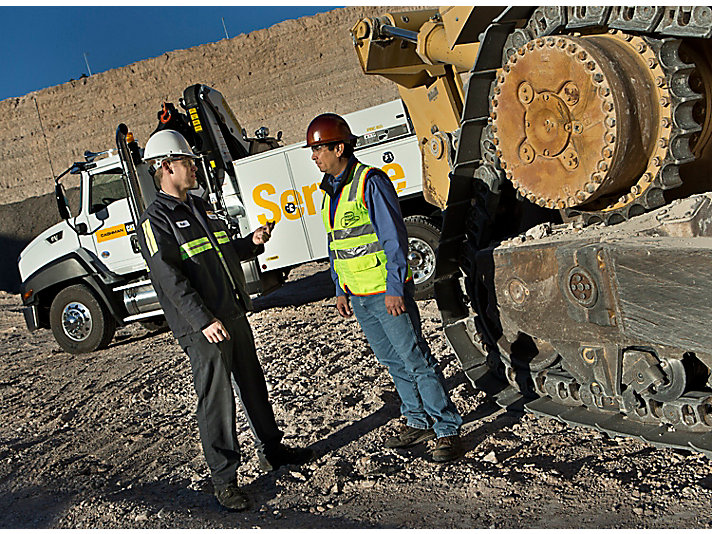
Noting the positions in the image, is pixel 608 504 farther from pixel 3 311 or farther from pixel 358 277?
pixel 3 311

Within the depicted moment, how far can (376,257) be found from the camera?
378 cm

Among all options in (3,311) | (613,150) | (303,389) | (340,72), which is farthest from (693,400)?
(340,72)

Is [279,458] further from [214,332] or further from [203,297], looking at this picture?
[203,297]

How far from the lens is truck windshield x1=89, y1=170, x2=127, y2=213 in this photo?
32.5 ft

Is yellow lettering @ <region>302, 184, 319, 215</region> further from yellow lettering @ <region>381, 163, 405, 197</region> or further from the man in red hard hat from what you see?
the man in red hard hat

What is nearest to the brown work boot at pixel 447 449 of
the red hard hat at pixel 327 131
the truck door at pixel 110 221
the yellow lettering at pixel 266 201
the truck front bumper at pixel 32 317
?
the red hard hat at pixel 327 131

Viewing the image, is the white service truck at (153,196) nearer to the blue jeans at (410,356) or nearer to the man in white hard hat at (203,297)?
the blue jeans at (410,356)

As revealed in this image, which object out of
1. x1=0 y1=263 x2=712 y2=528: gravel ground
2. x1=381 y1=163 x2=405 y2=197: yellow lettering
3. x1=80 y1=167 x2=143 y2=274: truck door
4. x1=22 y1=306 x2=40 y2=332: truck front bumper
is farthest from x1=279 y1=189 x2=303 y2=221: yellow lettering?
x1=22 y1=306 x2=40 y2=332: truck front bumper

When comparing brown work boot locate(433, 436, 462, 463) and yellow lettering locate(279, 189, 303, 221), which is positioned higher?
yellow lettering locate(279, 189, 303, 221)

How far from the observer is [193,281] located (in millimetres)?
3662

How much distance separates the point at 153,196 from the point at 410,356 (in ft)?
22.1

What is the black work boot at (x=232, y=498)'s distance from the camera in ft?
11.7

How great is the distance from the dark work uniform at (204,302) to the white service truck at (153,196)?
17.6ft

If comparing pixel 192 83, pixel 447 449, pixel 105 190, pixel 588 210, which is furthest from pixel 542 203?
pixel 192 83
